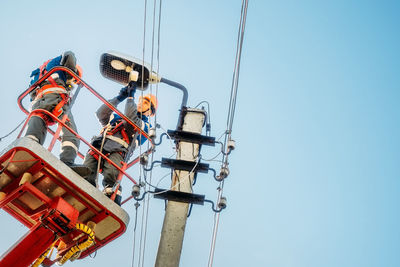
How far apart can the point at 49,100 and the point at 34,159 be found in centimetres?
137

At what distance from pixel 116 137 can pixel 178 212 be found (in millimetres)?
2381

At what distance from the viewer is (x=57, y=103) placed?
23.5ft

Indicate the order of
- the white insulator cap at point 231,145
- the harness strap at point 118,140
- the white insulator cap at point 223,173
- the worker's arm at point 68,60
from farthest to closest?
the harness strap at point 118,140, the worker's arm at point 68,60, the white insulator cap at point 231,145, the white insulator cap at point 223,173

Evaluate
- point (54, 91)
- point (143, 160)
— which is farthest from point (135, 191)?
point (54, 91)

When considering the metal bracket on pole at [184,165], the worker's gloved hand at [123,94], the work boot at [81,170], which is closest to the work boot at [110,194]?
the work boot at [81,170]

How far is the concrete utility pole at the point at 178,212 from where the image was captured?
566 cm

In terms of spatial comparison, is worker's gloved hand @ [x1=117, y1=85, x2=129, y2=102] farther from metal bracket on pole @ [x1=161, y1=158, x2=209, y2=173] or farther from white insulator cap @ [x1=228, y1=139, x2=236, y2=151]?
white insulator cap @ [x1=228, y1=139, x2=236, y2=151]

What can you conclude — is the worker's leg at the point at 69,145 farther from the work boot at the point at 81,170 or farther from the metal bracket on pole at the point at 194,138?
the metal bracket on pole at the point at 194,138

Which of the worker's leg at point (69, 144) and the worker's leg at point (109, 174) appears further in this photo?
the worker's leg at point (109, 174)

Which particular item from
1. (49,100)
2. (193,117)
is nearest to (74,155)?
(49,100)

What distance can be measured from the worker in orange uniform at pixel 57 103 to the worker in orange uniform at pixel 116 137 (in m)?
0.46

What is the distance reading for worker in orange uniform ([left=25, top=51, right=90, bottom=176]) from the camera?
21.7 feet

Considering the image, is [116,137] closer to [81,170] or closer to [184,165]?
[81,170]

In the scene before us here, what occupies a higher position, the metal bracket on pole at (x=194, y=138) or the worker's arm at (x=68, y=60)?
the worker's arm at (x=68, y=60)
